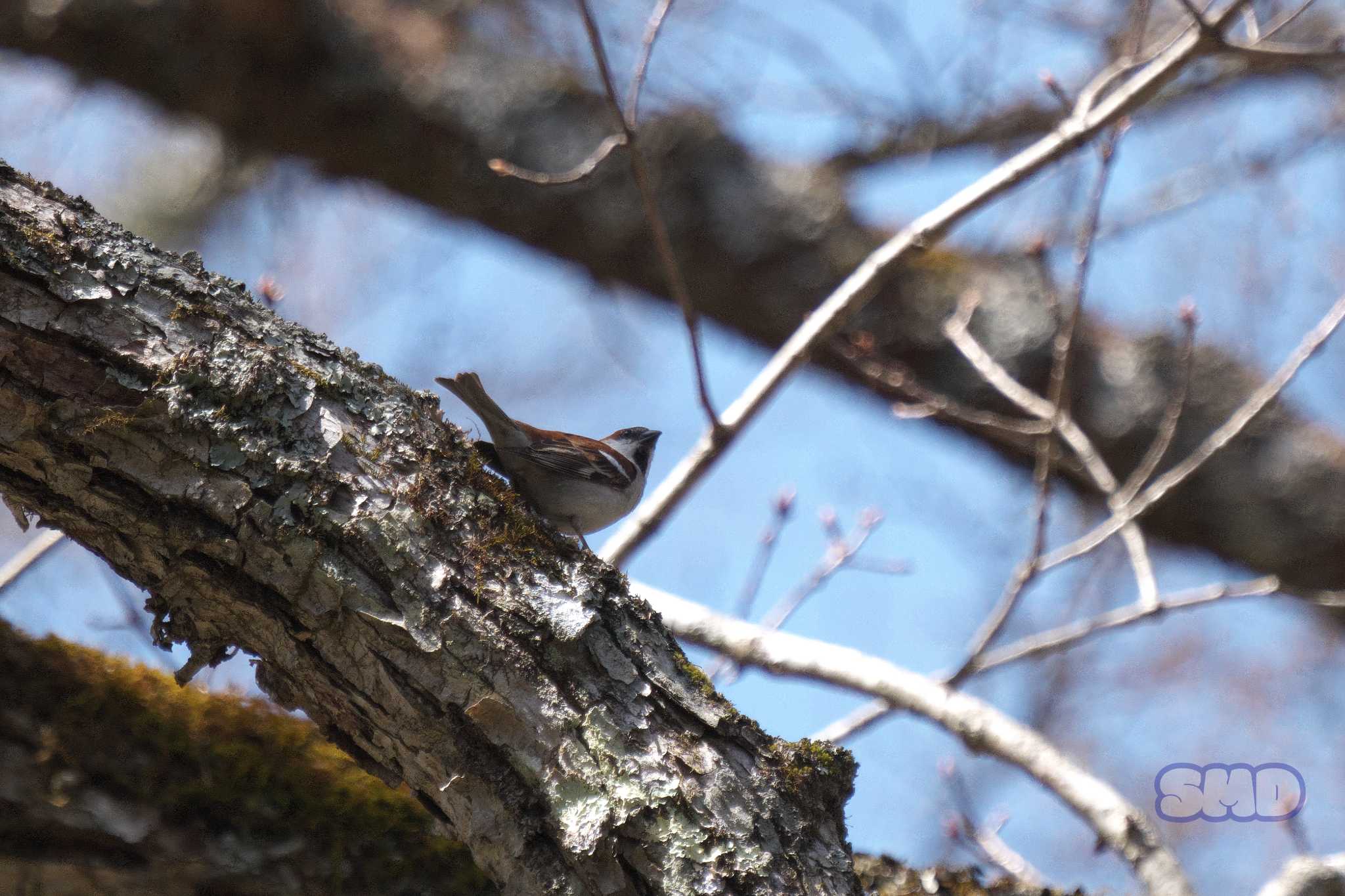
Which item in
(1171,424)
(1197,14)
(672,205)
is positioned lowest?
(1171,424)

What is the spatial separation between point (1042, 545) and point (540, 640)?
8.30 ft

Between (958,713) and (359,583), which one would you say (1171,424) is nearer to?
(958,713)

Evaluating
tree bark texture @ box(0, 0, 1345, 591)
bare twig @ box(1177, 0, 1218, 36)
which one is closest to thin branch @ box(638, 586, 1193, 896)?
tree bark texture @ box(0, 0, 1345, 591)

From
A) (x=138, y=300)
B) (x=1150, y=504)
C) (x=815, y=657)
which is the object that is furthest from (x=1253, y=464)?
(x=138, y=300)

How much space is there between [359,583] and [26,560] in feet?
8.30

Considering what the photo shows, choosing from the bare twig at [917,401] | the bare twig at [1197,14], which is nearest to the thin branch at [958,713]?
the bare twig at [917,401]

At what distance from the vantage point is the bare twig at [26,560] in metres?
3.72

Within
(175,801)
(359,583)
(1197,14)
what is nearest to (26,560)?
(175,801)

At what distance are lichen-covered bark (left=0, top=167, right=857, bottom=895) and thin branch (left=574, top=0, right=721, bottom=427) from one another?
1.55 metres

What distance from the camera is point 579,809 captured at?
208cm

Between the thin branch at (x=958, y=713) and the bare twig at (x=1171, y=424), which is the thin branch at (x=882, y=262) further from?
the bare twig at (x=1171, y=424)

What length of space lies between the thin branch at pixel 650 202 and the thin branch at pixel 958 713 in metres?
0.82

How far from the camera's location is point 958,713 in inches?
153

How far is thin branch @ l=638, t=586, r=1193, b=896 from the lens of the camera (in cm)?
330
